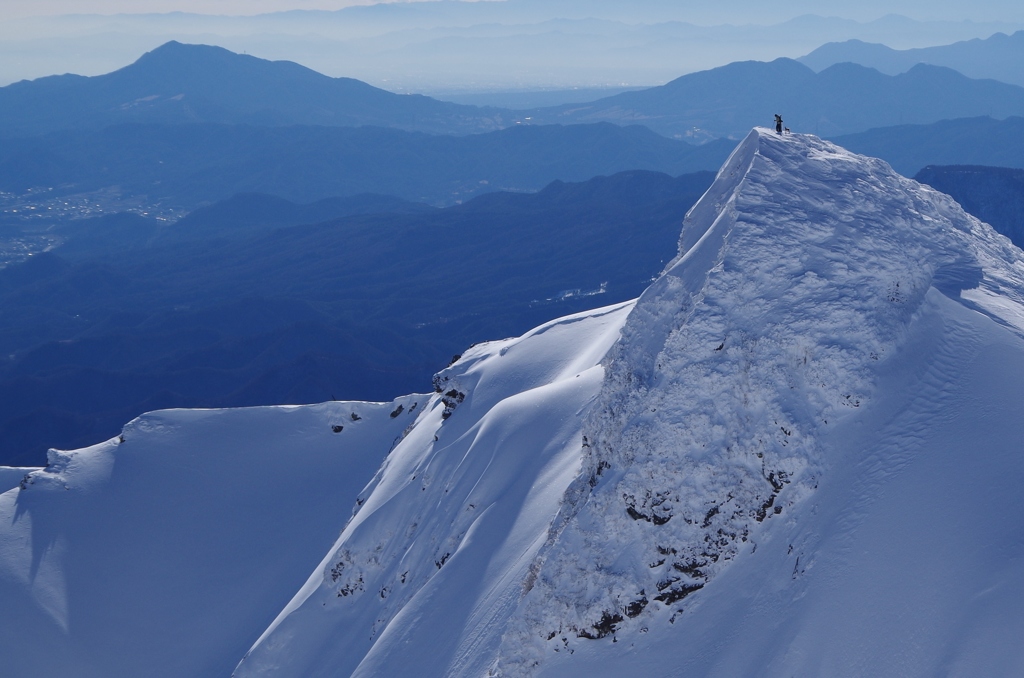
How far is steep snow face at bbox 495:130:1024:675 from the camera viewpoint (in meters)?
18.0

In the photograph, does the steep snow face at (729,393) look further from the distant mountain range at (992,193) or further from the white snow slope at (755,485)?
the distant mountain range at (992,193)

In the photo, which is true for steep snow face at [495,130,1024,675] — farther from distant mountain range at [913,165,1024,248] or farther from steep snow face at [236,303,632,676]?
distant mountain range at [913,165,1024,248]

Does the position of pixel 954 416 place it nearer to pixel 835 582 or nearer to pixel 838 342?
pixel 838 342

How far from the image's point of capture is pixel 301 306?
148 meters

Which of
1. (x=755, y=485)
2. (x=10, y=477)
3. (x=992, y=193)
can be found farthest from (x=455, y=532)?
(x=992, y=193)

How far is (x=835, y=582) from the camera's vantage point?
53.9 ft

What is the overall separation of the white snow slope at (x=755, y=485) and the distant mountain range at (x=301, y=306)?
85.3 metres

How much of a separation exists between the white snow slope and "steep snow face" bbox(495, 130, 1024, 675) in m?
0.06

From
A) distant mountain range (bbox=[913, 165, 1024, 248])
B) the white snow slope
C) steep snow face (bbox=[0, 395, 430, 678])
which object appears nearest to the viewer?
the white snow slope

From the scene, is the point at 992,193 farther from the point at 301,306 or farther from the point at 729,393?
the point at 729,393

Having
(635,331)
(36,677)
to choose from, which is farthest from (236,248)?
(635,331)

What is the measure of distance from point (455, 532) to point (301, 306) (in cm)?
12861

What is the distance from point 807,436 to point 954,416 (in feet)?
11.3

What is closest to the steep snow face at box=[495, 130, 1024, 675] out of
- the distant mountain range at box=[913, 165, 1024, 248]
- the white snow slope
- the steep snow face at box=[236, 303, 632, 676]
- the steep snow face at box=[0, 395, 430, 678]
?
the white snow slope
